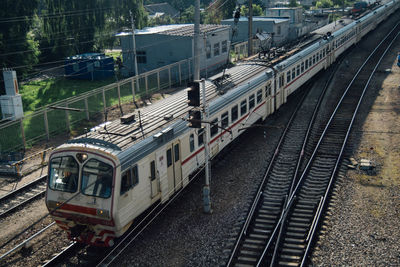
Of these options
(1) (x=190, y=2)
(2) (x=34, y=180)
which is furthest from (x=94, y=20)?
(1) (x=190, y=2)

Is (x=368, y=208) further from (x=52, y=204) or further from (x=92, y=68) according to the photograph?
(x=92, y=68)

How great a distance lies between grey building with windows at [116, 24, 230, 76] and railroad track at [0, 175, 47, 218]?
1904 cm

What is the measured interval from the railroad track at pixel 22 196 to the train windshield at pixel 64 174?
164 inches

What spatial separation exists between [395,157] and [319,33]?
18200 millimetres

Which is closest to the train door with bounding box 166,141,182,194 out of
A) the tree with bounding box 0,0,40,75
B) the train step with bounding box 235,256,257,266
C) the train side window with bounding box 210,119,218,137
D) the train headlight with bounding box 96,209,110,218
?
the train side window with bounding box 210,119,218,137

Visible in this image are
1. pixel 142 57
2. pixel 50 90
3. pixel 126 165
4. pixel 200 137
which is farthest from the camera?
pixel 142 57

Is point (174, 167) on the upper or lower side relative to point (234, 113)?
lower

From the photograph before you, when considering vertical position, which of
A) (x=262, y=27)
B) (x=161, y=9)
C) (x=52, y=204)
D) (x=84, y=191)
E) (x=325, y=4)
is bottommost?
(x=52, y=204)

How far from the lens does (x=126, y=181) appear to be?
12328 mm

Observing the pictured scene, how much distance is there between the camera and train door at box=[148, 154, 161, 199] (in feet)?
44.0

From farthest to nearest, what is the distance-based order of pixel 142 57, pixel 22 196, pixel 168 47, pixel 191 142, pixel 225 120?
pixel 142 57
pixel 168 47
pixel 225 120
pixel 22 196
pixel 191 142

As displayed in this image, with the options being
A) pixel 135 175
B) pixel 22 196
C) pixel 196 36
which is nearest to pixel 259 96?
pixel 196 36

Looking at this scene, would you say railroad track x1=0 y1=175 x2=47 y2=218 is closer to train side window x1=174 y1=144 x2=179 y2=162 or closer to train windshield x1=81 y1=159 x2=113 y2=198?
train windshield x1=81 y1=159 x2=113 y2=198

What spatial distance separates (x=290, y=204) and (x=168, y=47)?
23.8 meters
